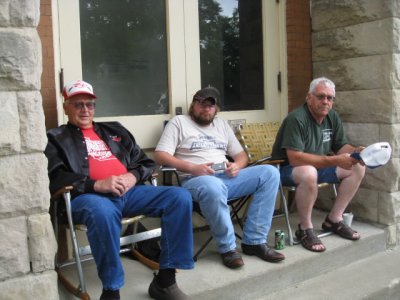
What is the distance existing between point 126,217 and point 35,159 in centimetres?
75

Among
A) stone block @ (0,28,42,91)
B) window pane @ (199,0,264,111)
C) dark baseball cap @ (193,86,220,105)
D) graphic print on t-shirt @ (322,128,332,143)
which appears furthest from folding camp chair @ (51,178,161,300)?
graphic print on t-shirt @ (322,128,332,143)

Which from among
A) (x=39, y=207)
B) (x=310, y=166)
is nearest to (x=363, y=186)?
(x=310, y=166)

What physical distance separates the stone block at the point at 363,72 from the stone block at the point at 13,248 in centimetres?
296

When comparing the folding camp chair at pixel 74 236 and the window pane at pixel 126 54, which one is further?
the window pane at pixel 126 54

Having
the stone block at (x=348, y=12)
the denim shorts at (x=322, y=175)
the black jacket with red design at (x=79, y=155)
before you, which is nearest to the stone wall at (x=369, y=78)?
the stone block at (x=348, y=12)

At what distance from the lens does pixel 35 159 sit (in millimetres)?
2104

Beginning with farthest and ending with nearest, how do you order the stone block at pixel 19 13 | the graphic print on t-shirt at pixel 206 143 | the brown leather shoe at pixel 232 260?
the graphic print on t-shirt at pixel 206 143 → the brown leather shoe at pixel 232 260 → the stone block at pixel 19 13

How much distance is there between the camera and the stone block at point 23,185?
2037mm

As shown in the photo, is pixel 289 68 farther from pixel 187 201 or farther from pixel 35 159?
pixel 35 159

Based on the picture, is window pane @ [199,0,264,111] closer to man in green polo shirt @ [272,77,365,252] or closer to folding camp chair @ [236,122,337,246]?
folding camp chair @ [236,122,337,246]

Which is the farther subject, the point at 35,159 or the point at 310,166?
the point at 310,166

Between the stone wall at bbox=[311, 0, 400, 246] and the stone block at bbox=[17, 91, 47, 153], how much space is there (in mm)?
2788

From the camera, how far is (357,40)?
3.93 meters

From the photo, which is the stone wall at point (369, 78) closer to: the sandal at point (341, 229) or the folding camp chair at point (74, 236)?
the sandal at point (341, 229)
